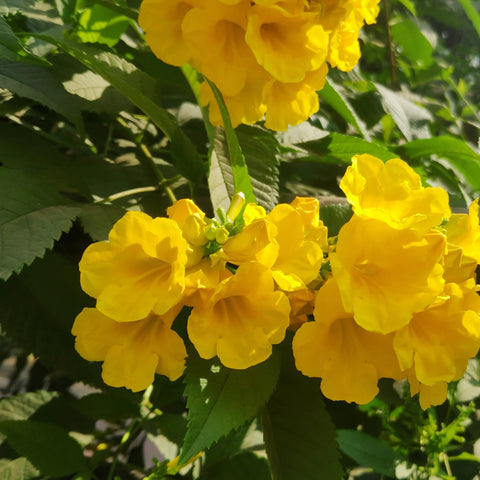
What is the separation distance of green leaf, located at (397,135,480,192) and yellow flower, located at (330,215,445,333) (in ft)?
1.22

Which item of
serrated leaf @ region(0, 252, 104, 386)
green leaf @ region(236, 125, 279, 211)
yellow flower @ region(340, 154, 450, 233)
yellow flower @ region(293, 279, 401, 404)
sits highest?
yellow flower @ region(340, 154, 450, 233)

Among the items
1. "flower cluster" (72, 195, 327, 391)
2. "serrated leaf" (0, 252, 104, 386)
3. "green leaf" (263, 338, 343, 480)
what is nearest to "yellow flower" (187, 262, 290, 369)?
"flower cluster" (72, 195, 327, 391)

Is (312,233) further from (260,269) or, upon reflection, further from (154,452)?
(154,452)

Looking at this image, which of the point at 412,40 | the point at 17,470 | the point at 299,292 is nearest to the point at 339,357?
the point at 299,292

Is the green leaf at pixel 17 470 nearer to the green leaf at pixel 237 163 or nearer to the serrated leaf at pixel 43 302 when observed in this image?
the serrated leaf at pixel 43 302

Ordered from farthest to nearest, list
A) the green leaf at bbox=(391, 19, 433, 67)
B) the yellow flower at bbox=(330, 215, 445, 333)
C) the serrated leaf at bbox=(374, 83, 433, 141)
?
the green leaf at bbox=(391, 19, 433, 67) < the serrated leaf at bbox=(374, 83, 433, 141) < the yellow flower at bbox=(330, 215, 445, 333)

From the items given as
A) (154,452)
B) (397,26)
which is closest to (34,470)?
(154,452)

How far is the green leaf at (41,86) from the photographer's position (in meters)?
0.54

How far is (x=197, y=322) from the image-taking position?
38 cm

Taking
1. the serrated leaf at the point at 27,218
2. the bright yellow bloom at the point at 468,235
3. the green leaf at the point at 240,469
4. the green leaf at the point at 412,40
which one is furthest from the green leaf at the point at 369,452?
the green leaf at the point at 412,40

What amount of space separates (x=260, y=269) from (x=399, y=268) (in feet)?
0.34

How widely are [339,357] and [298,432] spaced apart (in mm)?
99

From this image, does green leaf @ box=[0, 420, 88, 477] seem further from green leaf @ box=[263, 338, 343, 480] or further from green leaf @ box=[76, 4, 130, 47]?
green leaf @ box=[76, 4, 130, 47]

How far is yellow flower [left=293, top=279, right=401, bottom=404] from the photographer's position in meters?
0.39
